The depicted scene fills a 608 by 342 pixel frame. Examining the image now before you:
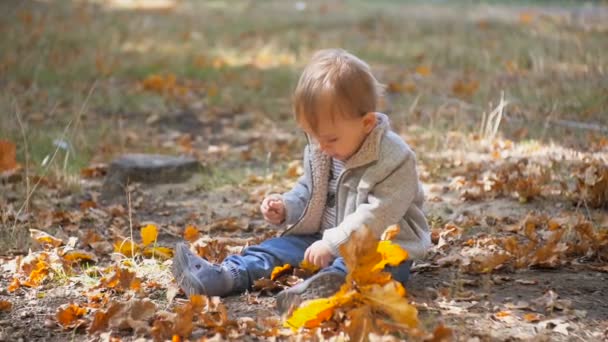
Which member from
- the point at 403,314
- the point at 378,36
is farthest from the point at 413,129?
the point at 378,36

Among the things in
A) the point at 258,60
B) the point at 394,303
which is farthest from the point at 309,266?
the point at 258,60

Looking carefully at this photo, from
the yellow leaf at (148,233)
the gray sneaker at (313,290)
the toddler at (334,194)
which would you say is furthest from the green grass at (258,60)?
the gray sneaker at (313,290)

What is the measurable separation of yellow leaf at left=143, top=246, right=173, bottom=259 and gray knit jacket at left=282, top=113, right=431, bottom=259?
715mm

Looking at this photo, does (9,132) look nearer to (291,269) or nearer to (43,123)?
(43,123)

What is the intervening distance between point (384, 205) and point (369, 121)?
0.33 metres

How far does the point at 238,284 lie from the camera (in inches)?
124

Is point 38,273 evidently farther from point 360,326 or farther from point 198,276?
point 360,326

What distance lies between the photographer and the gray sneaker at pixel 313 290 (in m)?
2.78

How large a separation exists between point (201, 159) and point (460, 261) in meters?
2.88

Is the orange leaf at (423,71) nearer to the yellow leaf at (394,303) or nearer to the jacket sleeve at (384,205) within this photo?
the jacket sleeve at (384,205)

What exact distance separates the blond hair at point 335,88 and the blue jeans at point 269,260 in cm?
57

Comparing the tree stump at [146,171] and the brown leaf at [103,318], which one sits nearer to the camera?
the brown leaf at [103,318]

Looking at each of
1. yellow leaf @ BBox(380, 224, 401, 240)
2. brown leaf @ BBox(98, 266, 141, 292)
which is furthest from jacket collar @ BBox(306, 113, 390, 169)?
brown leaf @ BBox(98, 266, 141, 292)

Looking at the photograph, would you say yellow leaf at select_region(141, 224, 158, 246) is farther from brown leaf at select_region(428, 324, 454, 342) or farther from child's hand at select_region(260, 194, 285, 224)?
brown leaf at select_region(428, 324, 454, 342)
